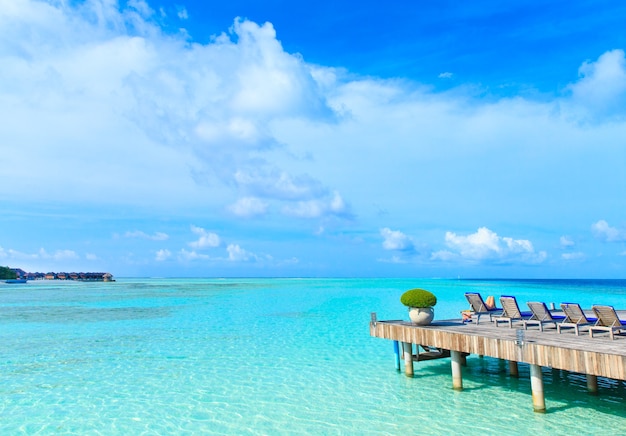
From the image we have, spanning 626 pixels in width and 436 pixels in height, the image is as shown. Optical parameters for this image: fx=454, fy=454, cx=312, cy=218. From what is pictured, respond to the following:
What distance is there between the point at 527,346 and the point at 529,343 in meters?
0.09

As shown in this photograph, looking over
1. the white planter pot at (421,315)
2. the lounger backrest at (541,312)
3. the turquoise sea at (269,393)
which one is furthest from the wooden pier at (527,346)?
the turquoise sea at (269,393)

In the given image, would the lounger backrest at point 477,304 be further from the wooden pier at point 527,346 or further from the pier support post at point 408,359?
the pier support post at point 408,359

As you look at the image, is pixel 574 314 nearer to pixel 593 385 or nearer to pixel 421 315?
pixel 593 385

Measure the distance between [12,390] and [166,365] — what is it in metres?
4.77

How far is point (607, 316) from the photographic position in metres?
11.2

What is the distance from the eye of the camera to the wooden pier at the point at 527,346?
8.95m

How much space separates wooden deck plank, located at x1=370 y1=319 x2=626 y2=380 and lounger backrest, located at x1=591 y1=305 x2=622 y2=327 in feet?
1.08

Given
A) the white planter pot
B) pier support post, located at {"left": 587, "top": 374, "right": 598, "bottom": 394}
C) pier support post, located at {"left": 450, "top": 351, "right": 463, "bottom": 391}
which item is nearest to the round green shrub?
the white planter pot

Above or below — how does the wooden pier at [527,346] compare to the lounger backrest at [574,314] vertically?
below

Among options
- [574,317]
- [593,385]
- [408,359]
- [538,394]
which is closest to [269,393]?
[408,359]

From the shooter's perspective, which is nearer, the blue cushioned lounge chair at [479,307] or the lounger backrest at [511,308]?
the lounger backrest at [511,308]

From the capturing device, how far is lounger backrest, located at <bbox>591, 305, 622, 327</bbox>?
11016mm

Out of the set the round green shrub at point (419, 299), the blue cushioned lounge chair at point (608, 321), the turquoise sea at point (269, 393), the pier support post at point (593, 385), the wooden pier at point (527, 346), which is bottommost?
the turquoise sea at point (269, 393)

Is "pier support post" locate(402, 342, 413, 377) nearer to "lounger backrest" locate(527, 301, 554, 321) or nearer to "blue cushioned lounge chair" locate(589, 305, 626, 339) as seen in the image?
"lounger backrest" locate(527, 301, 554, 321)
